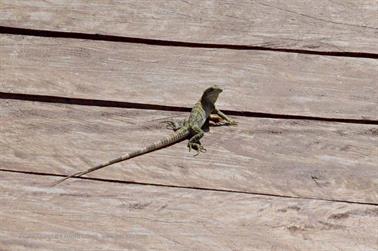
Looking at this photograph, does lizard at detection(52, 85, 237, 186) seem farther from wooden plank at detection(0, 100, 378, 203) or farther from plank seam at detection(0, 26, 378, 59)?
plank seam at detection(0, 26, 378, 59)

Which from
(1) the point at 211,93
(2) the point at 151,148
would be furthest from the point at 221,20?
(2) the point at 151,148

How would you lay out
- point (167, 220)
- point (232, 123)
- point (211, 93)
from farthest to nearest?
point (211, 93), point (232, 123), point (167, 220)

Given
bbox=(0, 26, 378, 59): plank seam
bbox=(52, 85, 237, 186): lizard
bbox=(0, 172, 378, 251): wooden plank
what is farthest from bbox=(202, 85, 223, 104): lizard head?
bbox=(0, 172, 378, 251): wooden plank

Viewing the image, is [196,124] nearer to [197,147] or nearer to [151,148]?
[197,147]

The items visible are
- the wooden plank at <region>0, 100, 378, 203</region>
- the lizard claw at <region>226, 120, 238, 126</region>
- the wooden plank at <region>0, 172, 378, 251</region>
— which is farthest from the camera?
the lizard claw at <region>226, 120, 238, 126</region>

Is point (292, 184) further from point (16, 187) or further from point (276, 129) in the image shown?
point (16, 187)

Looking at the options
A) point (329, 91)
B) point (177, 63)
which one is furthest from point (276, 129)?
point (177, 63)

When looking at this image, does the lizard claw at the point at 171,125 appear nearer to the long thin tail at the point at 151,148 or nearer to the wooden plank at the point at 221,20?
the long thin tail at the point at 151,148

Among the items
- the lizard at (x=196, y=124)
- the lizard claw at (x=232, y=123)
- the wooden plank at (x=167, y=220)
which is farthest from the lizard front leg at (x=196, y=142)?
the wooden plank at (x=167, y=220)
